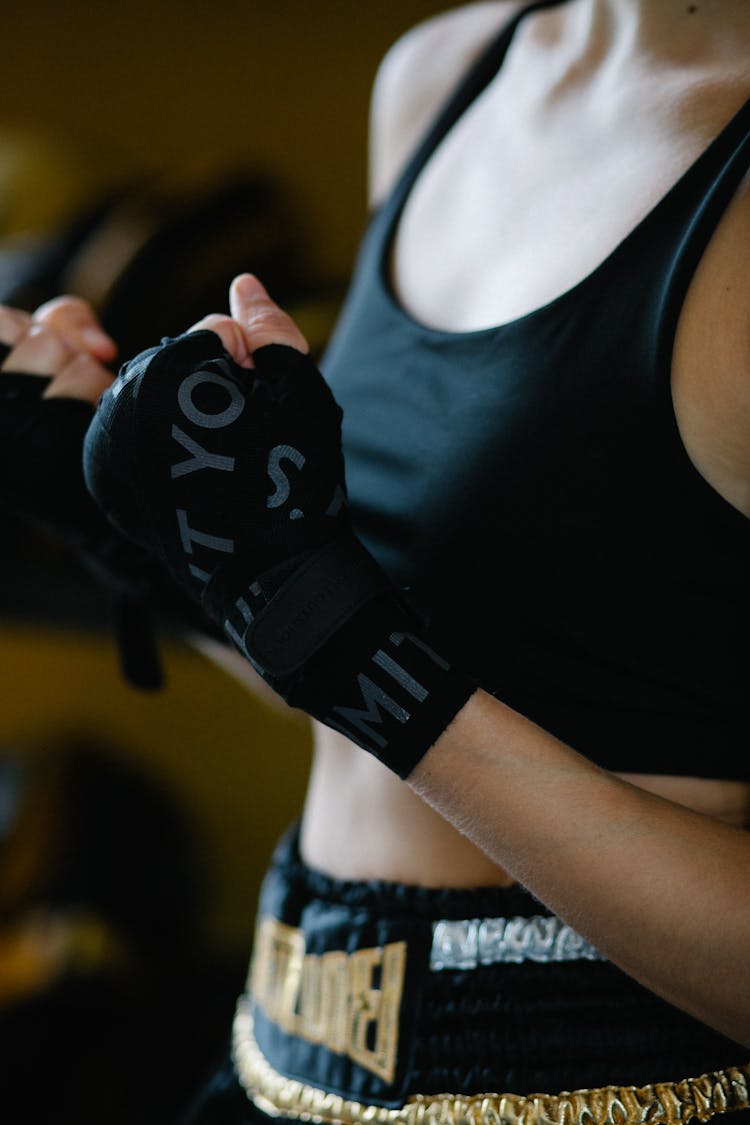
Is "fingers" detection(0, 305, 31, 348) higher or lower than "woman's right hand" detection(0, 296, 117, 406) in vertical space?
higher

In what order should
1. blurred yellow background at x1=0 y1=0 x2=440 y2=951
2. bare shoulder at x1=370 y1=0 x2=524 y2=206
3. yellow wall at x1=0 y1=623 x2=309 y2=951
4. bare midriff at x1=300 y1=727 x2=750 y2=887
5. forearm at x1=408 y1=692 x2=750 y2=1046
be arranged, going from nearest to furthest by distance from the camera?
1. forearm at x1=408 y1=692 x2=750 y2=1046
2. bare midriff at x1=300 y1=727 x2=750 y2=887
3. bare shoulder at x1=370 y1=0 x2=524 y2=206
4. blurred yellow background at x1=0 y1=0 x2=440 y2=951
5. yellow wall at x1=0 y1=623 x2=309 y2=951

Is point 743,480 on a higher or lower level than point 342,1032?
higher

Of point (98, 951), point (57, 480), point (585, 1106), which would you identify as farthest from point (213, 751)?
point (585, 1106)

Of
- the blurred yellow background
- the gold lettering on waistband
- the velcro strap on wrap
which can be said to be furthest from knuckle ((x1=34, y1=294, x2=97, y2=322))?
the blurred yellow background

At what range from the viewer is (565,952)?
1.73 ft

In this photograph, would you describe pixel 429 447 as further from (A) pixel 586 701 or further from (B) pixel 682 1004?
(B) pixel 682 1004

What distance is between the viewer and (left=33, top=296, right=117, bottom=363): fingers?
629 millimetres

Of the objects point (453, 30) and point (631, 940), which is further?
point (453, 30)

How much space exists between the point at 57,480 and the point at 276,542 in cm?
20

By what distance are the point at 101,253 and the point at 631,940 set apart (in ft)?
3.32

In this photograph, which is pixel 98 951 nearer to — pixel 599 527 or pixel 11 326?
pixel 11 326

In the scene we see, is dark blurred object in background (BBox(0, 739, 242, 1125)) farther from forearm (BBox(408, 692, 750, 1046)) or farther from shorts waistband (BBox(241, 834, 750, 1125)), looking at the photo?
forearm (BBox(408, 692, 750, 1046))

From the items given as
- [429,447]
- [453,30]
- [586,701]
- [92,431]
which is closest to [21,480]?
[92,431]

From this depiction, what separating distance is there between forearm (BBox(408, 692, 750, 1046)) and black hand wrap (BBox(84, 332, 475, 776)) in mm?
24
